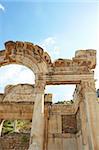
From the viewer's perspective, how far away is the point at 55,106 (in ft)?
43.8

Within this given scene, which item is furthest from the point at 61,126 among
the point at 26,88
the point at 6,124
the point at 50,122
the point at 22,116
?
the point at 6,124

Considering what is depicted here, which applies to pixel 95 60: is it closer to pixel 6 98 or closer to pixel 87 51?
pixel 87 51

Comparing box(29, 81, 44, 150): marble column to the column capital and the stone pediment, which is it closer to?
the column capital

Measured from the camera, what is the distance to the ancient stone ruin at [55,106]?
29.9ft

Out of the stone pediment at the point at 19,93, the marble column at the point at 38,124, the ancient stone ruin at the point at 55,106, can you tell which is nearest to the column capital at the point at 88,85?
the ancient stone ruin at the point at 55,106

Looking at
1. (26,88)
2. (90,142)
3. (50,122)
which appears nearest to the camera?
(90,142)

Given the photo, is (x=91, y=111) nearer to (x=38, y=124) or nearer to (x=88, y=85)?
(x=88, y=85)

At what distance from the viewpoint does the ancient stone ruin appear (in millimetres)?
9117

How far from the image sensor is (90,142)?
8.72 m

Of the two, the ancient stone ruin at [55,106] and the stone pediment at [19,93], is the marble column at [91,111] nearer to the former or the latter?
the ancient stone ruin at [55,106]

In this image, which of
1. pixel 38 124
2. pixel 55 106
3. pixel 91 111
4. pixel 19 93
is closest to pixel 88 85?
pixel 91 111

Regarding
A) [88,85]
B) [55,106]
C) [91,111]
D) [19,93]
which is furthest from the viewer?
[19,93]

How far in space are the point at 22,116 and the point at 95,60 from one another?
6.16 meters

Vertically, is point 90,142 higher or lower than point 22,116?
lower
